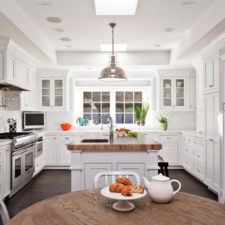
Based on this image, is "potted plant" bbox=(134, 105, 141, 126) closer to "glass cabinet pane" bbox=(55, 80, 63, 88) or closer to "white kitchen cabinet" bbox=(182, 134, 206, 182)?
"white kitchen cabinet" bbox=(182, 134, 206, 182)

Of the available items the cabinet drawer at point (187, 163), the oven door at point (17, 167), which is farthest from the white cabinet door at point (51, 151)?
the cabinet drawer at point (187, 163)

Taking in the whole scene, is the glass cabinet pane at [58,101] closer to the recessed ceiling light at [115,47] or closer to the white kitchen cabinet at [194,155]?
the recessed ceiling light at [115,47]

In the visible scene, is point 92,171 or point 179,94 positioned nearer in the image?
→ point 92,171

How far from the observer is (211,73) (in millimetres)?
4383

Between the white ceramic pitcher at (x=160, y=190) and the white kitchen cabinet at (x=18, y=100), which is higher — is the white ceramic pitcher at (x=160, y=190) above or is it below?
below

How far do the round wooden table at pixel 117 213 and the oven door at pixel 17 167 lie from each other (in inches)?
109

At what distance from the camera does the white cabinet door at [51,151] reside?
6449 millimetres

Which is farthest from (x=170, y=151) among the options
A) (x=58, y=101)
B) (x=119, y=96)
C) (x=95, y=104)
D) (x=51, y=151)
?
(x=58, y=101)

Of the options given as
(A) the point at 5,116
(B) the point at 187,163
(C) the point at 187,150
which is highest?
(A) the point at 5,116

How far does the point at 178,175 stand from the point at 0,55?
421 centimetres

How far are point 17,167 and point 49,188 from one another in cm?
74

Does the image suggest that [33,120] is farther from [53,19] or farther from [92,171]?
[92,171]

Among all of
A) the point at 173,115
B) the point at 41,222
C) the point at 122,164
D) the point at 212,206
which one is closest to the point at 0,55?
the point at 122,164

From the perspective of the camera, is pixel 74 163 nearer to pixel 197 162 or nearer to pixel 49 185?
pixel 49 185
